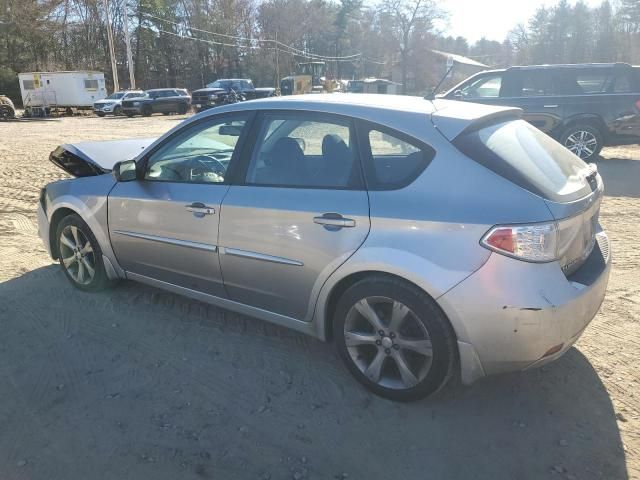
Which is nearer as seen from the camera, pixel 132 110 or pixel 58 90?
pixel 132 110

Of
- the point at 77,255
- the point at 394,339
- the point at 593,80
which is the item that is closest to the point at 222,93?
the point at 593,80

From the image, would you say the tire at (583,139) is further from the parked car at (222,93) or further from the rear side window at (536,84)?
the parked car at (222,93)

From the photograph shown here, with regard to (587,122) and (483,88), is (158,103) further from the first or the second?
(587,122)

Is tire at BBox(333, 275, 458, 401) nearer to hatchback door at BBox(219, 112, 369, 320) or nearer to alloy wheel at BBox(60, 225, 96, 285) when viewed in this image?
hatchback door at BBox(219, 112, 369, 320)

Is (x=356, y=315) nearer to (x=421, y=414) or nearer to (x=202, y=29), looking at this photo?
(x=421, y=414)

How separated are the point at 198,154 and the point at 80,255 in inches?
56.6

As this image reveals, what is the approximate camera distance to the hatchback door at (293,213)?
2.94 metres

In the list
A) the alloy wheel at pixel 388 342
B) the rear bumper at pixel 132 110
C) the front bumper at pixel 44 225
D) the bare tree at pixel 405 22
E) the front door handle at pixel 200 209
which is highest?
the bare tree at pixel 405 22

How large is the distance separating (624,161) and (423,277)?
10744mm

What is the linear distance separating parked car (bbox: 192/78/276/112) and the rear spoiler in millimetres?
28361

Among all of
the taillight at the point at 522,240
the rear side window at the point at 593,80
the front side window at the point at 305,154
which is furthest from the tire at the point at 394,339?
the rear side window at the point at 593,80

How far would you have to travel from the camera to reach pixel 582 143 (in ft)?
34.6

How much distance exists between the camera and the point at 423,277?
8.64 ft

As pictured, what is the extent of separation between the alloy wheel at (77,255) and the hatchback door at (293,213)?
1.57 metres
